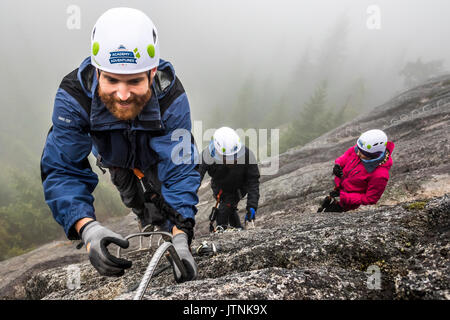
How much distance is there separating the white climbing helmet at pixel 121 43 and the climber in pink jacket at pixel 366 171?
228 inches

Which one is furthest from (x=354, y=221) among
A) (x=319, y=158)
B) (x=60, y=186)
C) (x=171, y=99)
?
(x=319, y=158)

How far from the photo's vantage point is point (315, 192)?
33.2ft

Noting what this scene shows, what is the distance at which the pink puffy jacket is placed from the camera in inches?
245

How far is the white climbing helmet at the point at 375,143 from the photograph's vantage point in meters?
6.19

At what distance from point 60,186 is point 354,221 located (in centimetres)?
415

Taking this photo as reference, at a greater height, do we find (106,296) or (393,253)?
(393,253)

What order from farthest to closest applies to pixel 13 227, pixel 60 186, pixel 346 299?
pixel 13 227 → pixel 60 186 → pixel 346 299

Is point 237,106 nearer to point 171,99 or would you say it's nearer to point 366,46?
point 171,99

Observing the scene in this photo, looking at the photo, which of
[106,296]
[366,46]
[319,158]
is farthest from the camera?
[366,46]

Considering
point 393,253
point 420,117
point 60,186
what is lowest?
point 420,117

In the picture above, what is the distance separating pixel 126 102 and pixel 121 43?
0.67 metres

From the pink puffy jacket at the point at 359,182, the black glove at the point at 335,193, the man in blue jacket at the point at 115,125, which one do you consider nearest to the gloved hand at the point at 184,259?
the man in blue jacket at the point at 115,125

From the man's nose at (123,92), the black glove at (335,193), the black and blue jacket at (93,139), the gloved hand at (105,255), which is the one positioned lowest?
the black glove at (335,193)

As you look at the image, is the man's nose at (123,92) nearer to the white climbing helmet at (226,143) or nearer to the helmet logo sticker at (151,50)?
the helmet logo sticker at (151,50)
